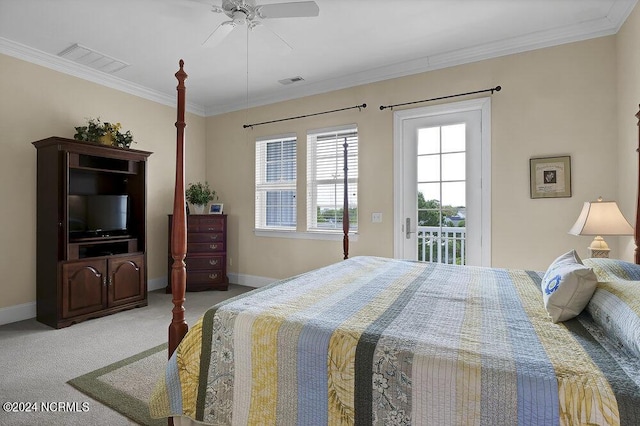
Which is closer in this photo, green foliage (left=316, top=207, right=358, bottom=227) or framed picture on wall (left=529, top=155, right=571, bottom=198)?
framed picture on wall (left=529, top=155, right=571, bottom=198)

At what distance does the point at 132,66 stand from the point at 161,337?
3012 mm

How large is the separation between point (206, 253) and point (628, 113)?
4712mm

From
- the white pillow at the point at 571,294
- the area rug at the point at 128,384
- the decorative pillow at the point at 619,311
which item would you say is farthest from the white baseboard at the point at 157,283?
the decorative pillow at the point at 619,311

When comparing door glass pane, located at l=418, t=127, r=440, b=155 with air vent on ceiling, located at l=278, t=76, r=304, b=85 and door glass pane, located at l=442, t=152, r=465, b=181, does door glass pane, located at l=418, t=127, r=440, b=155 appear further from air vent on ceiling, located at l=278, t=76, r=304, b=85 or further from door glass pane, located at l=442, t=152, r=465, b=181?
air vent on ceiling, located at l=278, t=76, r=304, b=85

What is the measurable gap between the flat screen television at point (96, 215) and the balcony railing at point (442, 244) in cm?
348

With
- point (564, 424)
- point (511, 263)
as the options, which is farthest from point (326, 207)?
point (564, 424)

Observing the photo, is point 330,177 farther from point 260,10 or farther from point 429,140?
point 260,10

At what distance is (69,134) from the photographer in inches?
151

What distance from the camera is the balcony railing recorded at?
358 cm

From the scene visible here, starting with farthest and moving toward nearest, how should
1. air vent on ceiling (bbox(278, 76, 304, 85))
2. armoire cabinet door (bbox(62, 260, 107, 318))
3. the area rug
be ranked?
air vent on ceiling (bbox(278, 76, 304, 85)) → armoire cabinet door (bbox(62, 260, 107, 318)) → the area rug

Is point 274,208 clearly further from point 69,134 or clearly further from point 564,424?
point 564,424

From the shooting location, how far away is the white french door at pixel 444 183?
11.3ft

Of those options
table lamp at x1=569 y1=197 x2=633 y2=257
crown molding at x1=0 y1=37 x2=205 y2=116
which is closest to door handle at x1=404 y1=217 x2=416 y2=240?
table lamp at x1=569 y1=197 x2=633 y2=257

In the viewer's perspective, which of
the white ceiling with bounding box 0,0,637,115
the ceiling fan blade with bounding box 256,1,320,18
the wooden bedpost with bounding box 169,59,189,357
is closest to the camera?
the wooden bedpost with bounding box 169,59,189,357
